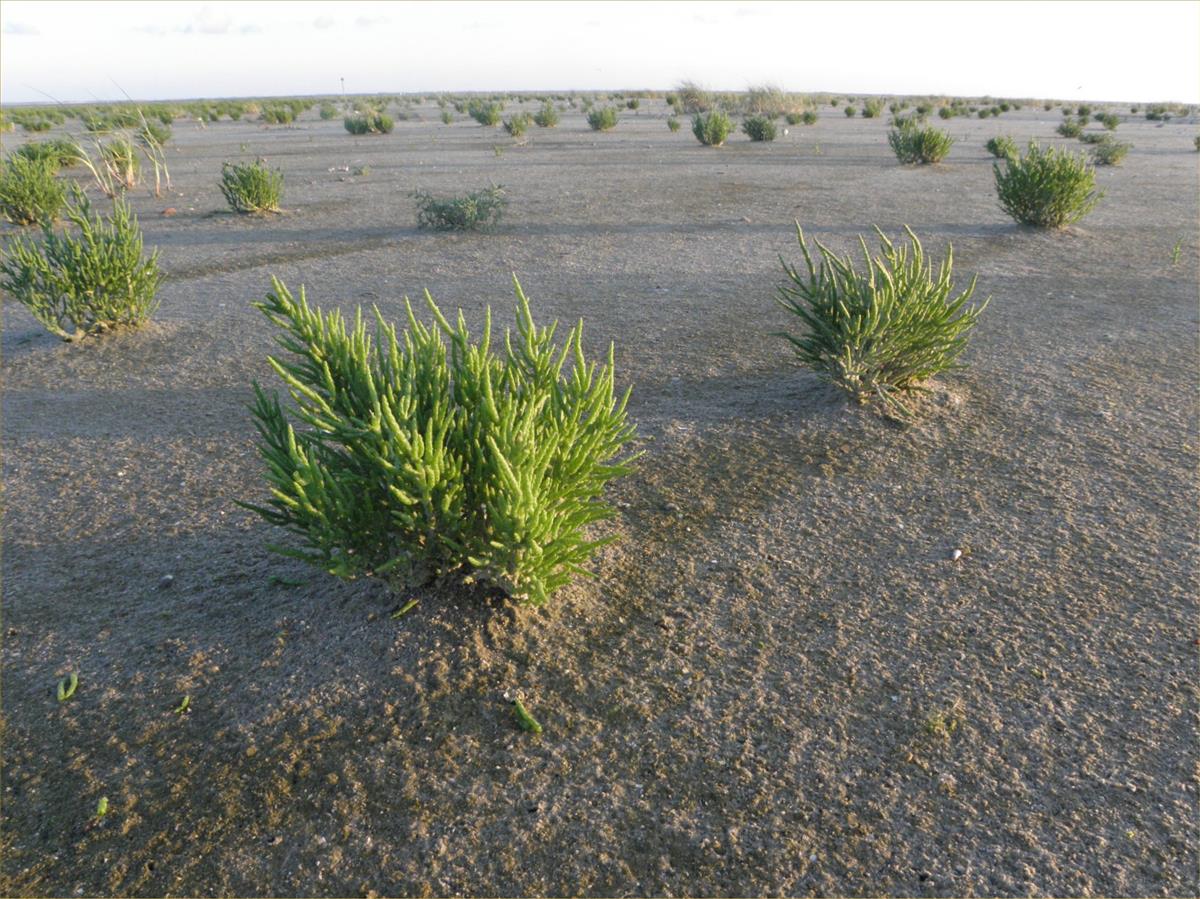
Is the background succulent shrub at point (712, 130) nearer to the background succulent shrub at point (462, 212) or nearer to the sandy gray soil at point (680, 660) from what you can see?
the background succulent shrub at point (462, 212)

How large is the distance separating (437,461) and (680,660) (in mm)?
1201

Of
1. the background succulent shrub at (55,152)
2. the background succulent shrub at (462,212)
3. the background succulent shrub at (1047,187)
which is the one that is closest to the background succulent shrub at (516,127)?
the background succulent shrub at (55,152)

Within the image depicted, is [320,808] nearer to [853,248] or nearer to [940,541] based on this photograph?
[940,541]

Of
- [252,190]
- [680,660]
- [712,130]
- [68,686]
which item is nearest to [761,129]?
[712,130]

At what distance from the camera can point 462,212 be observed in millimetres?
11961

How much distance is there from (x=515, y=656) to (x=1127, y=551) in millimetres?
2905

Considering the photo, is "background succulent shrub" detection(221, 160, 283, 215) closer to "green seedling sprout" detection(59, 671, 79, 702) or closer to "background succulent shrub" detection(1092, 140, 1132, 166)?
"green seedling sprout" detection(59, 671, 79, 702)

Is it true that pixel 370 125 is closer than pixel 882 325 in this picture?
No

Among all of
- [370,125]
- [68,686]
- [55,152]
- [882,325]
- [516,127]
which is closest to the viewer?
[68,686]

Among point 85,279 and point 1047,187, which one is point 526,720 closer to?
point 85,279

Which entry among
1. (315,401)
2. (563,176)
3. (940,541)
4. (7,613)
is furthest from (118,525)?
(563,176)

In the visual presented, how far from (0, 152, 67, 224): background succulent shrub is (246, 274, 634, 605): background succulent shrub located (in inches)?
444

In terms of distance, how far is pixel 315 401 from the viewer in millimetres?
3105

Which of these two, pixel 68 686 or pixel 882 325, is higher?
pixel 882 325
